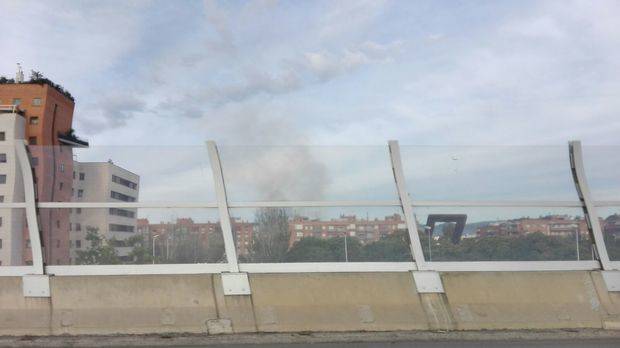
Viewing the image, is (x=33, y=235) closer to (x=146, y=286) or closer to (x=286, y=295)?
(x=146, y=286)

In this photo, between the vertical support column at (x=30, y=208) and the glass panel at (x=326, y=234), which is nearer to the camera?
the vertical support column at (x=30, y=208)

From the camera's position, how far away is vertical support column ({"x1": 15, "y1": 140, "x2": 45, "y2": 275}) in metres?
7.13

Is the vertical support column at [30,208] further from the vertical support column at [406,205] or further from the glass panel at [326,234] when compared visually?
the vertical support column at [406,205]

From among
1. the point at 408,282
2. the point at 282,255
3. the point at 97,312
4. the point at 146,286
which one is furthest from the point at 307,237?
the point at 97,312

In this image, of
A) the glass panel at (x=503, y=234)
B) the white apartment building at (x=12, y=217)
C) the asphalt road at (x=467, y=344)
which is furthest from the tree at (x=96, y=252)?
the glass panel at (x=503, y=234)

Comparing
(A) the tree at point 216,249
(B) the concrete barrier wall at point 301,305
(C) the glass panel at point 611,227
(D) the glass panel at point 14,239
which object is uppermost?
(D) the glass panel at point 14,239

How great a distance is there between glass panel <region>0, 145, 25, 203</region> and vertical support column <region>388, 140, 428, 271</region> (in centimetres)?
520

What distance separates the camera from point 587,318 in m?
7.13

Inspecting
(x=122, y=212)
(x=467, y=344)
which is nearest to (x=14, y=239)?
(x=122, y=212)

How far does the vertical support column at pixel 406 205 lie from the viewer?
24.3 feet

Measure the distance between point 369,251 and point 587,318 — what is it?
3.05 metres

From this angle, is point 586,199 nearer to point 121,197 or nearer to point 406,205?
point 406,205

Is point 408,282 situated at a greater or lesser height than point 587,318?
greater

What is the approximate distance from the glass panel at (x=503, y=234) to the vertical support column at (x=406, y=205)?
3.8 inches
